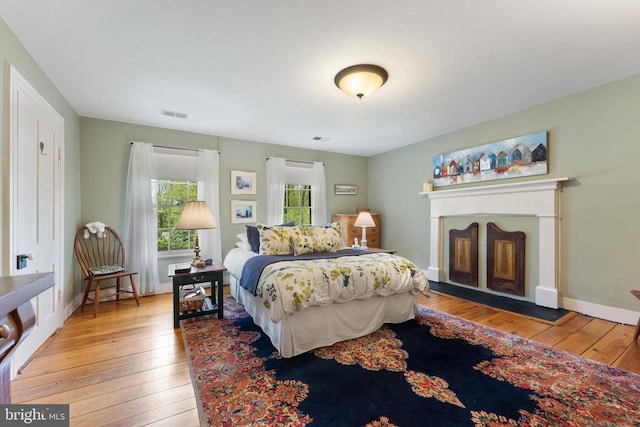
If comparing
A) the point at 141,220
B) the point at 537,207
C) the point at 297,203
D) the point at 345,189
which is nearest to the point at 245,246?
the point at 141,220

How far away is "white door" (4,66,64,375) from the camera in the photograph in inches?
78.2

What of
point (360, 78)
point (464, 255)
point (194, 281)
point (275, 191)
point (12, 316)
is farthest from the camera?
point (275, 191)

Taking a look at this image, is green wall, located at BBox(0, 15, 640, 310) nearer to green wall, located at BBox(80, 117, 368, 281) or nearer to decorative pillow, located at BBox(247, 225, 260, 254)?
green wall, located at BBox(80, 117, 368, 281)

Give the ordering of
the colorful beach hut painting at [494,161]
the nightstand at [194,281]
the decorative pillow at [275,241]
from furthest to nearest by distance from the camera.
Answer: the colorful beach hut painting at [494,161] → the decorative pillow at [275,241] → the nightstand at [194,281]

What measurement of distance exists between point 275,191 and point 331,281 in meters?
2.81

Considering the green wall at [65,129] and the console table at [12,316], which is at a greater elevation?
the green wall at [65,129]

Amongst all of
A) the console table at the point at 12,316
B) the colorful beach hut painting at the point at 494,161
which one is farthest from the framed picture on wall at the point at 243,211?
the console table at the point at 12,316

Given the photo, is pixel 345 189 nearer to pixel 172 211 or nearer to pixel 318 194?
pixel 318 194

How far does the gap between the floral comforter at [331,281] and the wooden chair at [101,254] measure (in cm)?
229

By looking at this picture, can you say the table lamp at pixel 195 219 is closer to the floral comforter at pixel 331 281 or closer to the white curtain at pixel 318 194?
the floral comforter at pixel 331 281

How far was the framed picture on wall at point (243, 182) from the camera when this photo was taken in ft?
15.0

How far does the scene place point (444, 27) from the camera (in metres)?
2.00

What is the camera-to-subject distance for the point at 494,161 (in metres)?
3.86

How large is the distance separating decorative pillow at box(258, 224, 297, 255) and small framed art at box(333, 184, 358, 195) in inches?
103
